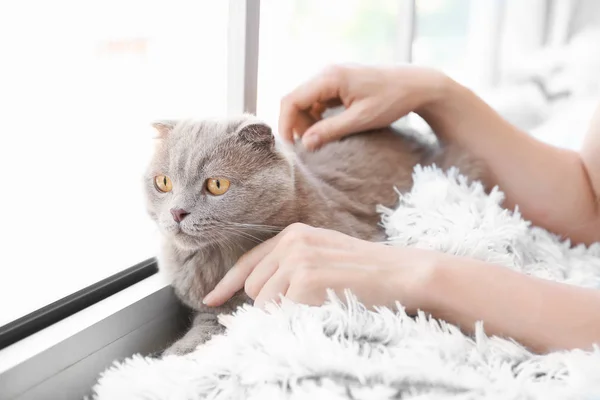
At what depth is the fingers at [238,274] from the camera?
752 mm

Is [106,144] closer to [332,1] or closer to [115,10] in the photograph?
[115,10]

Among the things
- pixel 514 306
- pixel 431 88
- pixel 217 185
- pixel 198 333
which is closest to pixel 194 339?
pixel 198 333

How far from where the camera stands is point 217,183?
0.78m

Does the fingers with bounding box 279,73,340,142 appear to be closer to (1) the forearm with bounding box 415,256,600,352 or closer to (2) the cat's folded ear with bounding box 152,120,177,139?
(2) the cat's folded ear with bounding box 152,120,177,139

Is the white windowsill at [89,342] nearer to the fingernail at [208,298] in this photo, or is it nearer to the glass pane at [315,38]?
the fingernail at [208,298]

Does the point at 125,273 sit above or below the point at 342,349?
below

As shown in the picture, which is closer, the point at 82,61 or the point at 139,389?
the point at 139,389

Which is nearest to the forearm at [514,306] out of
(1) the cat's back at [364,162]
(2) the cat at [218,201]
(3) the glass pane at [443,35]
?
(2) the cat at [218,201]

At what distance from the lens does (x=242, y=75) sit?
1.14 metres

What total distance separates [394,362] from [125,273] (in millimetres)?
544

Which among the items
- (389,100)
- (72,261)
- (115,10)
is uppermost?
(115,10)

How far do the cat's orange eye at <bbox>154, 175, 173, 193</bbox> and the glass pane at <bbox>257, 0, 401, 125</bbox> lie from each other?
0.50 meters

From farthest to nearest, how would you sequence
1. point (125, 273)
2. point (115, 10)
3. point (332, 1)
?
point (332, 1), point (115, 10), point (125, 273)

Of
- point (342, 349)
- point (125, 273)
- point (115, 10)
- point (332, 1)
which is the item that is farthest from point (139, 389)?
point (332, 1)
